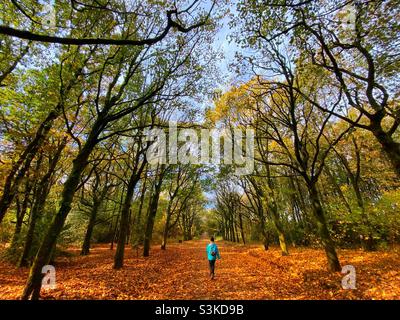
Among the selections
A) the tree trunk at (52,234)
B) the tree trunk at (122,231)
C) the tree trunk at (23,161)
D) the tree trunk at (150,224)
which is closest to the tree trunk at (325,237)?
the tree trunk at (122,231)

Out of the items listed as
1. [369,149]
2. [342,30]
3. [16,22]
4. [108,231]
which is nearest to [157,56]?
[16,22]

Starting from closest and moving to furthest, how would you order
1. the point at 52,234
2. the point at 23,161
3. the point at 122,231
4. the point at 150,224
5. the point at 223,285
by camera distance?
the point at 52,234
the point at 223,285
the point at 23,161
the point at 122,231
the point at 150,224

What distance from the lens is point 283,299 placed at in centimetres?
615

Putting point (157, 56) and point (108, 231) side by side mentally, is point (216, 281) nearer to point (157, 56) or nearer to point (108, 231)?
point (157, 56)

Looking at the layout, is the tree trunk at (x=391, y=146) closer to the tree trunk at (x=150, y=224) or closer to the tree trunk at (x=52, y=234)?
the tree trunk at (x=52, y=234)

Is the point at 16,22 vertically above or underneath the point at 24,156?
above

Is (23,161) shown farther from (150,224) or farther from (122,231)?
(150,224)

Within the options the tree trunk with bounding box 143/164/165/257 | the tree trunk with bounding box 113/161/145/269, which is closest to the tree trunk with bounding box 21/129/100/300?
the tree trunk with bounding box 113/161/145/269

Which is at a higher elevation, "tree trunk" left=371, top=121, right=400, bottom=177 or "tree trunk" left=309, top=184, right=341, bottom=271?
"tree trunk" left=371, top=121, right=400, bottom=177

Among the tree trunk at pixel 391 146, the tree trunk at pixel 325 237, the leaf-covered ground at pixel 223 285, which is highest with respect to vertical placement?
the tree trunk at pixel 391 146

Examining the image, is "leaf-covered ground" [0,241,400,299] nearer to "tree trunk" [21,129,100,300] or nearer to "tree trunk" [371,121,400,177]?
"tree trunk" [21,129,100,300]

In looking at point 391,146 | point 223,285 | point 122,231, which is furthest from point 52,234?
point 391,146
